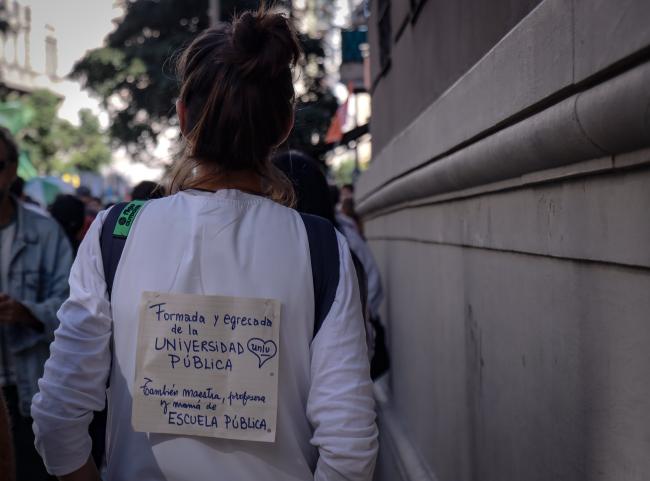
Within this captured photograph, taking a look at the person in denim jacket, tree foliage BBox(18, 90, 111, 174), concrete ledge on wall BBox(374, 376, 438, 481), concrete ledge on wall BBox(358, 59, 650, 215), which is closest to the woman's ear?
concrete ledge on wall BBox(358, 59, 650, 215)

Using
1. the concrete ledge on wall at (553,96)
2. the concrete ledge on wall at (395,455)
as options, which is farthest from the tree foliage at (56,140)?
the concrete ledge on wall at (553,96)

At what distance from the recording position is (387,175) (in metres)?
7.72

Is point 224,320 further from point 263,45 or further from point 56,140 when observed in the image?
point 56,140

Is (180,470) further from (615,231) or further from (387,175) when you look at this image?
(387,175)

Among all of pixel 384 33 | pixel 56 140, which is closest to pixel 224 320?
pixel 384 33

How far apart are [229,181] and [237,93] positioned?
7.5 inches

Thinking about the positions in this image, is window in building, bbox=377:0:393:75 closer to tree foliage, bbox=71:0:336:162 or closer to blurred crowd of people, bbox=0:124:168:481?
blurred crowd of people, bbox=0:124:168:481

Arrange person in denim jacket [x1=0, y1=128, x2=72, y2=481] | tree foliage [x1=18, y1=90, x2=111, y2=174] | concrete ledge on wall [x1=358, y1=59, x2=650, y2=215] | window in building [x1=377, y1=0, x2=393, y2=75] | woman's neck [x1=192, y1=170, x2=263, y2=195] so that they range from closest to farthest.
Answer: concrete ledge on wall [x1=358, y1=59, x2=650, y2=215] < woman's neck [x1=192, y1=170, x2=263, y2=195] < person in denim jacket [x1=0, y1=128, x2=72, y2=481] < window in building [x1=377, y1=0, x2=393, y2=75] < tree foliage [x1=18, y1=90, x2=111, y2=174]

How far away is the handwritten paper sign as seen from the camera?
2.11 m

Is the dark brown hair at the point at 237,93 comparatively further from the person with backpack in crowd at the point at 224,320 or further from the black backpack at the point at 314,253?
the black backpack at the point at 314,253

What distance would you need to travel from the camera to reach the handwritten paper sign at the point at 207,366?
6.92 feet

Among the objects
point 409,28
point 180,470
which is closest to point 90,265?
point 180,470

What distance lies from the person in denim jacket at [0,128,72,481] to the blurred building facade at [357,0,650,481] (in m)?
1.64

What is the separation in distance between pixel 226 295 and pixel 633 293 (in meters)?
0.81
